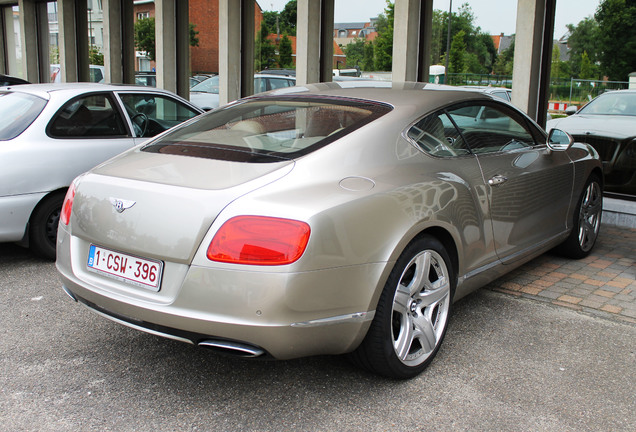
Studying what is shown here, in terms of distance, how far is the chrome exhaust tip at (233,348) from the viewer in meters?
2.68

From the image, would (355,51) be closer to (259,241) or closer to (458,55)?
(458,55)

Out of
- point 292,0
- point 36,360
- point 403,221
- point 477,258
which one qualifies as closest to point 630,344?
point 477,258

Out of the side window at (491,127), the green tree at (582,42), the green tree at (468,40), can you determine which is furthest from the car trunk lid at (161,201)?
the green tree at (468,40)

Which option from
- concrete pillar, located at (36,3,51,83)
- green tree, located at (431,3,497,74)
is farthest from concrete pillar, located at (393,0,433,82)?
concrete pillar, located at (36,3,51,83)

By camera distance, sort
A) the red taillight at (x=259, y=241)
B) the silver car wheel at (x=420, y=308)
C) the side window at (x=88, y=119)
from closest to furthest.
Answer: the red taillight at (x=259, y=241)
the silver car wheel at (x=420, y=308)
the side window at (x=88, y=119)

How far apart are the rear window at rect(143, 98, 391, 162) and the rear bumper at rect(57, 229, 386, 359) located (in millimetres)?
672

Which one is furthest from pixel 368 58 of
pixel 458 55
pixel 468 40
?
pixel 468 40

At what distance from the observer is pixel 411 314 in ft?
10.5

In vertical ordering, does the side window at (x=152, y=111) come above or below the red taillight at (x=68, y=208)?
above

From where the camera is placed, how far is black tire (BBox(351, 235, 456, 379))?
9.81 ft

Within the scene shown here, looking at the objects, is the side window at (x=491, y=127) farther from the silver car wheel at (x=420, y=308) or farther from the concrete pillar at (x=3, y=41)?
the concrete pillar at (x=3, y=41)

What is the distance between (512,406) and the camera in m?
3.02

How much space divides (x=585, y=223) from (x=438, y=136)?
8.18ft

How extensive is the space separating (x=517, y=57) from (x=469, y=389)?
592 centimetres
